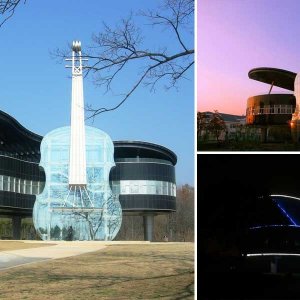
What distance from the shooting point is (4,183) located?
274 inches

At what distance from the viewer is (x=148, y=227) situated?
23.4 ft

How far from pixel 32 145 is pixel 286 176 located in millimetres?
2600

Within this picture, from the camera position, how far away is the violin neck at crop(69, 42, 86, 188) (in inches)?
278

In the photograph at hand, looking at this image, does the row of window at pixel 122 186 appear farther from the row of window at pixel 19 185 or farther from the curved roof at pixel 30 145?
the curved roof at pixel 30 145

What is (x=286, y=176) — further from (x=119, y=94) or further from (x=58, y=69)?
(x=58, y=69)

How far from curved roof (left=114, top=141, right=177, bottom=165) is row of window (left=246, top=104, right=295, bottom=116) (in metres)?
0.95

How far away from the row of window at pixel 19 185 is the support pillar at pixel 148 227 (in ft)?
3.71

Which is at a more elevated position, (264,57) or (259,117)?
(264,57)

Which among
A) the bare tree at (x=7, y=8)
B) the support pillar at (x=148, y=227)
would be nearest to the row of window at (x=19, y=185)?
the support pillar at (x=148, y=227)

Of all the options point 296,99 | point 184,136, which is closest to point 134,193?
point 184,136

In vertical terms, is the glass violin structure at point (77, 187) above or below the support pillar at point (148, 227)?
above

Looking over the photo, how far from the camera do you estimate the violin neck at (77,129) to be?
23.2 ft

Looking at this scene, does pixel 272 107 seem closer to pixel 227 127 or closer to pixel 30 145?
pixel 227 127

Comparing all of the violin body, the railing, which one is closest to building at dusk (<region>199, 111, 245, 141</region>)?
the railing
